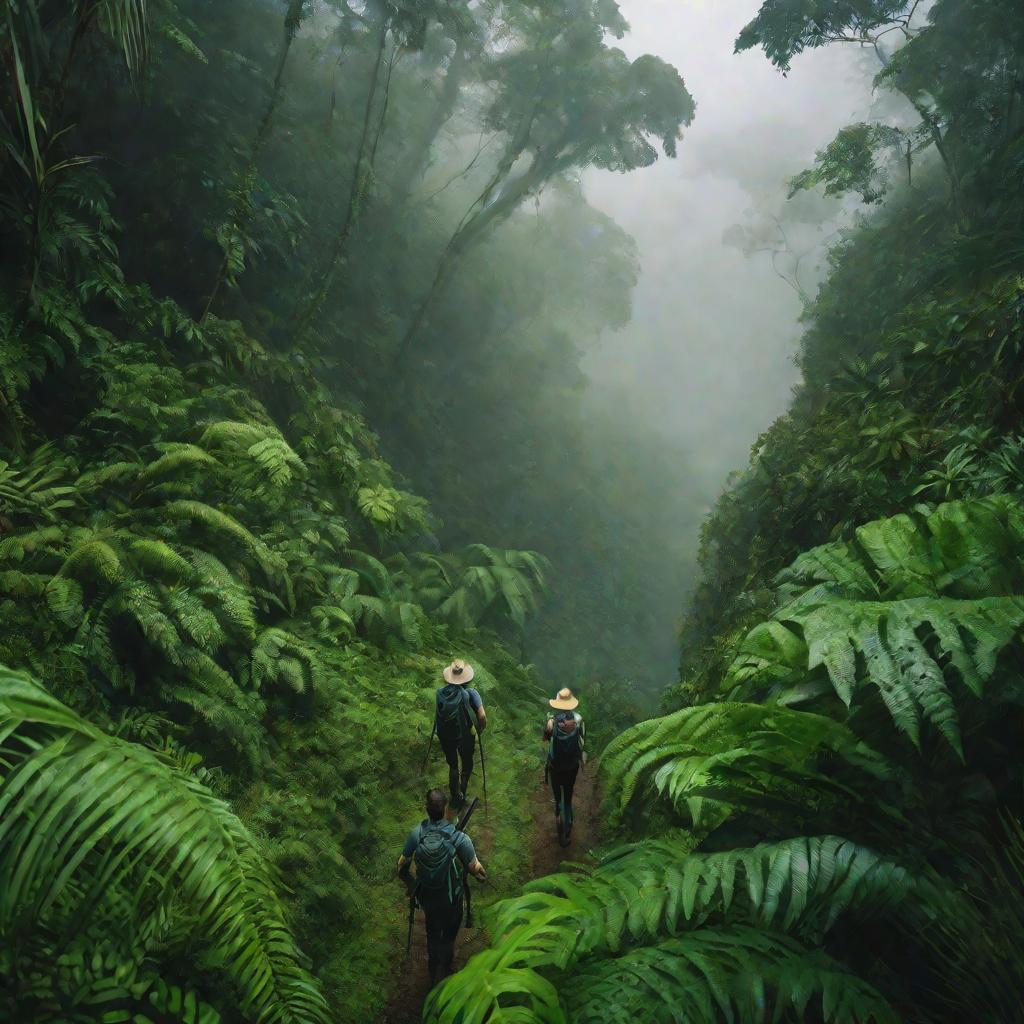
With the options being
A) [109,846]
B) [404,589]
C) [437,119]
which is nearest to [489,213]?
[437,119]

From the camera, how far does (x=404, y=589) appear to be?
9.20m

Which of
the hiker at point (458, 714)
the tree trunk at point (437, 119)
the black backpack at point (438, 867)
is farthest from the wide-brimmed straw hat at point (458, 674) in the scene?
the tree trunk at point (437, 119)

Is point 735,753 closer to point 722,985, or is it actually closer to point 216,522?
point 722,985

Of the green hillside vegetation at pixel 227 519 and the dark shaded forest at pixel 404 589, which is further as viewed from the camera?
the green hillside vegetation at pixel 227 519

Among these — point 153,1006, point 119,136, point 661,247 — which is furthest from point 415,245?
point 661,247

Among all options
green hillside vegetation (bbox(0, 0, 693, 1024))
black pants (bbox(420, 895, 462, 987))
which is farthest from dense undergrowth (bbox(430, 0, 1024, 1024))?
green hillside vegetation (bbox(0, 0, 693, 1024))

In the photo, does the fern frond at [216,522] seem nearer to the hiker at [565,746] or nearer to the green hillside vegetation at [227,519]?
the green hillside vegetation at [227,519]

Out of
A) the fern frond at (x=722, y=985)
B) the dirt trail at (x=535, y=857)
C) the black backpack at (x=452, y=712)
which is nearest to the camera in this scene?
the fern frond at (x=722, y=985)

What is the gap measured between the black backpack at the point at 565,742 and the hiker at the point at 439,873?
1.79m

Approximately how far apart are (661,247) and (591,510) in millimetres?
47617

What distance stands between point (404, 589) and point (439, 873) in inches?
228

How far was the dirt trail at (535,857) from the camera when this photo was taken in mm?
3959

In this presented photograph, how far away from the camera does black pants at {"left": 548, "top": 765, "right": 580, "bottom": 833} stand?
554 centimetres

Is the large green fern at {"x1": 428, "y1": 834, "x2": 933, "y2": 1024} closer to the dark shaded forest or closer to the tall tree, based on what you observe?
the dark shaded forest
